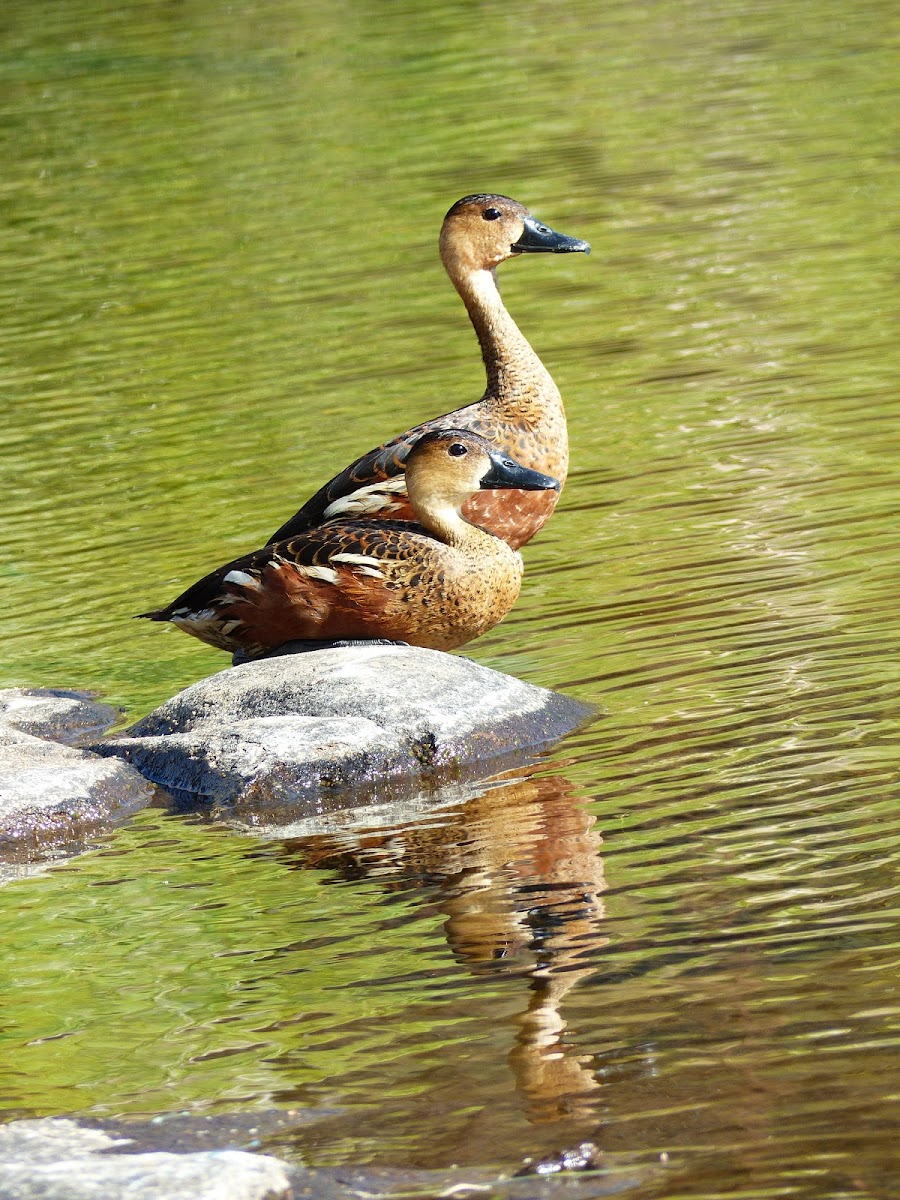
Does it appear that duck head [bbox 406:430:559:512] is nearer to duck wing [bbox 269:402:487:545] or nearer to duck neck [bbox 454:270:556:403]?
duck wing [bbox 269:402:487:545]

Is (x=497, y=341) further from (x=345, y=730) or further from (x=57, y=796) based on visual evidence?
(x=57, y=796)

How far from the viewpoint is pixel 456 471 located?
786 centimetres

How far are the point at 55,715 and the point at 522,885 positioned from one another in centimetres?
288

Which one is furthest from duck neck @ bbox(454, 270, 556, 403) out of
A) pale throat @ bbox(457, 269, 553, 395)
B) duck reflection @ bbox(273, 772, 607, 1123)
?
duck reflection @ bbox(273, 772, 607, 1123)

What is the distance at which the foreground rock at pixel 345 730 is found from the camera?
713 cm

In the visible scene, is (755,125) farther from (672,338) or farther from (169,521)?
(169,521)

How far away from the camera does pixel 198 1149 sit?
4.70m

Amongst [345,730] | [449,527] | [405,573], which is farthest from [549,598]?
[345,730]

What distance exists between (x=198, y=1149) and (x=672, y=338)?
931 cm

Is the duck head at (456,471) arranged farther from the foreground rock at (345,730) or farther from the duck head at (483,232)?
the duck head at (483,232)

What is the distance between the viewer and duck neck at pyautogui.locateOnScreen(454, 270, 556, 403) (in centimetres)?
868

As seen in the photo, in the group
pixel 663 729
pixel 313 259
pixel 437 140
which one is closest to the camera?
pixel 663 729

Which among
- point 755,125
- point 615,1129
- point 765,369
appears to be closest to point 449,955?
point 615,1129

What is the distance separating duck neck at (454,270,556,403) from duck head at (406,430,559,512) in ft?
2.53
